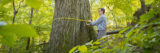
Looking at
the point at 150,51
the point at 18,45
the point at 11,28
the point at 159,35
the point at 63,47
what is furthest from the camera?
the point at 18,45

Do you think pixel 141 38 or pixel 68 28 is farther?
pixel 68 28

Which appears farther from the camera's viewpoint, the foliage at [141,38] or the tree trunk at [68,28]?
the tree trunk at [68,28]

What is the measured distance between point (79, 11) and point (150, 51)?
2092 mm

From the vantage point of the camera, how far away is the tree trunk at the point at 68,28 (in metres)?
2.44

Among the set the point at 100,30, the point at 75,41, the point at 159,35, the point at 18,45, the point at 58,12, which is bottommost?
the point at 18,45

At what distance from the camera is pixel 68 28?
96.4 inches

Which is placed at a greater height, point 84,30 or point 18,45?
point 84,30

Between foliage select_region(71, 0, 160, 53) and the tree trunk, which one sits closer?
foliage select_region(71, 0, 160, 53)

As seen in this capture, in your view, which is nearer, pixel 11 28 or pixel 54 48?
pixel 11 28

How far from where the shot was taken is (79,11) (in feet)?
8.33

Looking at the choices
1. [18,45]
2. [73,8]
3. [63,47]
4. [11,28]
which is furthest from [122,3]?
[11,28]

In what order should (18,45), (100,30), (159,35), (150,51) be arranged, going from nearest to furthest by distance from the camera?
(150,51) → (159,35) → (100,30) → (18,45)

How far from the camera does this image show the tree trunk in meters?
2.44

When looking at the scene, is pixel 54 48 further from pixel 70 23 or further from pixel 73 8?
pixel 73 8
